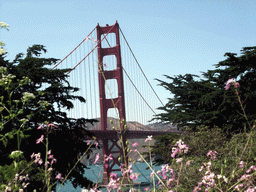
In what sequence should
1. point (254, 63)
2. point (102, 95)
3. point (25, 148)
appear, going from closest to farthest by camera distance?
point (25, 148)
point (254, 63)
point (102, 95)

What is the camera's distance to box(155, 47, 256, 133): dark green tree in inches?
642

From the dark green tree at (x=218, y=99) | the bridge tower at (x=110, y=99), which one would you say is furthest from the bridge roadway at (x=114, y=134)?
the dark green tree at (x=218, y=99)

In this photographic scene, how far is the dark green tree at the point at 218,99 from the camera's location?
642 inches

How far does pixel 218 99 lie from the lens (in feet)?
56.9

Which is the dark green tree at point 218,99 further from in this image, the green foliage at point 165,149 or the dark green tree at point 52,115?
the dark green tree at point 52,115

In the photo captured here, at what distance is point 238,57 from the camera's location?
55.5 feet

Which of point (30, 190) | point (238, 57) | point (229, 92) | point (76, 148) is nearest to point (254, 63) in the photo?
point (238, 57)

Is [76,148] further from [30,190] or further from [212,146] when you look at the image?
[212,146]

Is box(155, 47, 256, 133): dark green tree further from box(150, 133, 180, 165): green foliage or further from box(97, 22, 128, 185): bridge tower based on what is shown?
box(97, 22, 128, 185): bridge tower

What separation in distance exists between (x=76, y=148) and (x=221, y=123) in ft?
28.2

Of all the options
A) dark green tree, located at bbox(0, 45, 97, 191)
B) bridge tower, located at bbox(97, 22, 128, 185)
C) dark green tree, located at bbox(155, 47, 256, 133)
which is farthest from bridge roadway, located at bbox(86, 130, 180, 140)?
dark green tree, located at bbox(0, 45, 97, 191)

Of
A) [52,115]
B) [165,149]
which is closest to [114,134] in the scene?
[165,149]

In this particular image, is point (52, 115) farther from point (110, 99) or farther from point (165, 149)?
point (110, 99)

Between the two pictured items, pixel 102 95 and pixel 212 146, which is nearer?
pixel 212 146
